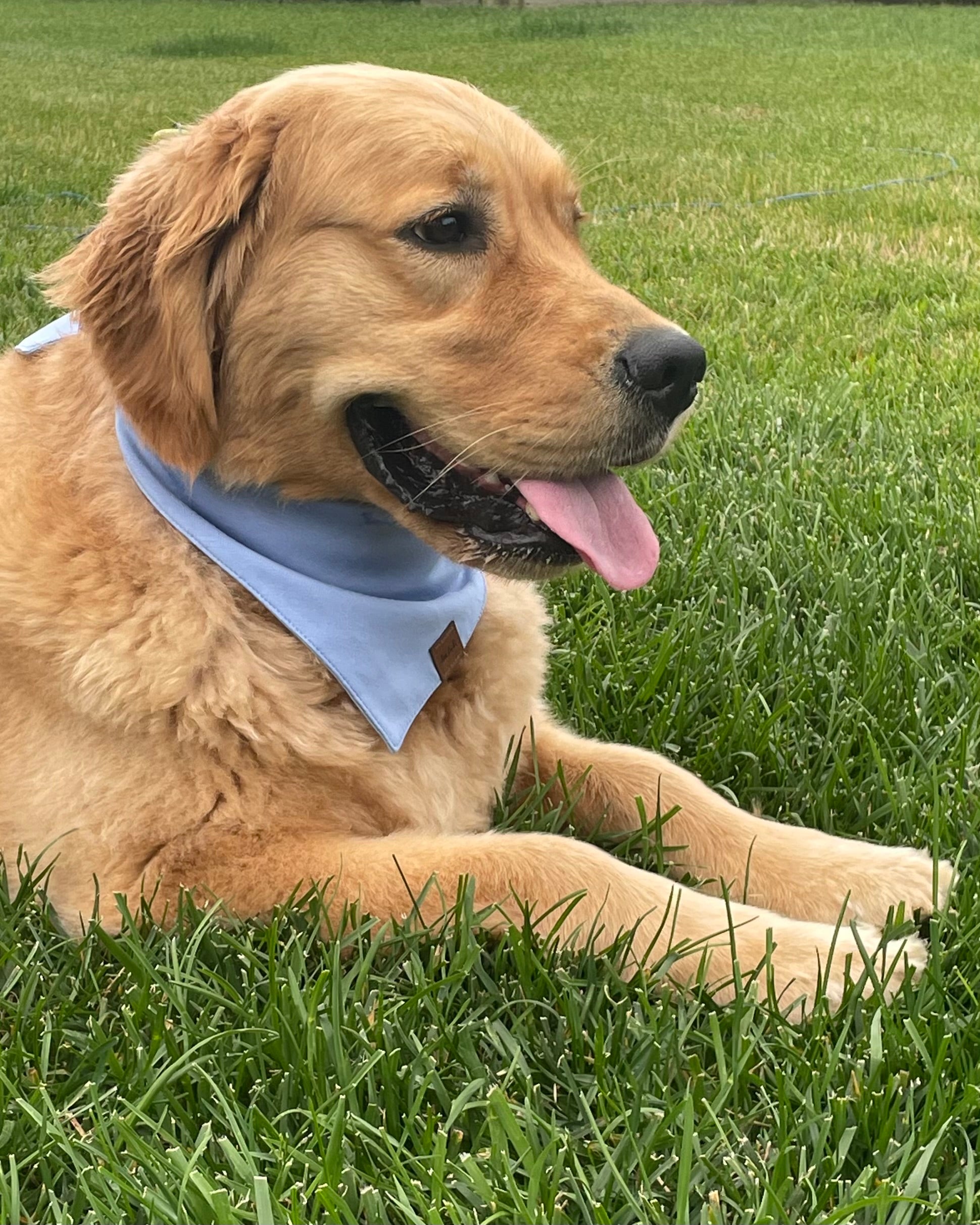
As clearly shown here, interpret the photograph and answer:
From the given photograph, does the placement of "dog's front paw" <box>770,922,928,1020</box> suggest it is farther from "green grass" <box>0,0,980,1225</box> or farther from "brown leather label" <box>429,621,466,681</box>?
"brown leather label" <box>429,621,466,681</box>

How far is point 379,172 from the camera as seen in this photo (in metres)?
2.31

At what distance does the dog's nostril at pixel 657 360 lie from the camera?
7.48 ft

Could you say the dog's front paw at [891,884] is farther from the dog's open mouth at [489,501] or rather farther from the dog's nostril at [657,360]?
the dog's nostril at [657,360]

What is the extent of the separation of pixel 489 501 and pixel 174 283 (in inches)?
25.8

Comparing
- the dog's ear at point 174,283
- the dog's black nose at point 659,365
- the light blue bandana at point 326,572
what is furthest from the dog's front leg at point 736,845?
the dog's ear at point 174,283

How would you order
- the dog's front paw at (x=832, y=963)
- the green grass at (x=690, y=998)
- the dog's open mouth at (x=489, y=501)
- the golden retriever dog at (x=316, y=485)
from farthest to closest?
1. the dog's open mouth at (x=489, y=501)
2. the golden retriever dog at (x=316, y=485)
3. the dog's front paw at (x=832, y=963)
4. the green grass at (x=690, y=998)

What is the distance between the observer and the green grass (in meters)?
1.72

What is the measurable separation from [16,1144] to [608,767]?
51.2 inches

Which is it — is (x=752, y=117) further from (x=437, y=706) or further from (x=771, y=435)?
(x=437, y=706)

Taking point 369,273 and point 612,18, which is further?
point 612,18

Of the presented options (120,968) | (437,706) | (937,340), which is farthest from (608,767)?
(937,340)

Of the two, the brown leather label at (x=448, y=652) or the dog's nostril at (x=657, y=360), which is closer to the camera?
the dog's nostril at (x=657, y=360)

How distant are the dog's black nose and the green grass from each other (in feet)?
2.58

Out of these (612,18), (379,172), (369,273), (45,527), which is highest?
(379,172)
